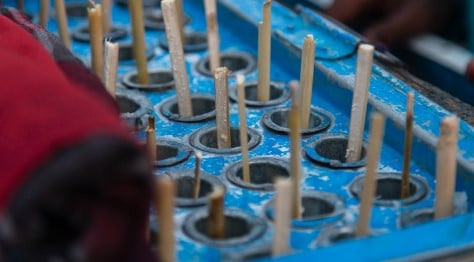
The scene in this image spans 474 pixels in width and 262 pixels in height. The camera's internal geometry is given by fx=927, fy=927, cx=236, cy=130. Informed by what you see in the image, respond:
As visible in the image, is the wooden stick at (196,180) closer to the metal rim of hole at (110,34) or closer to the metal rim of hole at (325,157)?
the metal rim of hole at (325,157)

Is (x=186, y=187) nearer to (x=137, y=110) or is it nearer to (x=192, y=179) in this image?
(x=192, y=179)

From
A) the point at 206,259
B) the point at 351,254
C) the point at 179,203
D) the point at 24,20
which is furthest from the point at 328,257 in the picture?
the point at 24,20

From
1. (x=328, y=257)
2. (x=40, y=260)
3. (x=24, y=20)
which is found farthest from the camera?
(x=24, y=20)

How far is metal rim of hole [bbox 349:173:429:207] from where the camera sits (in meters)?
1.28

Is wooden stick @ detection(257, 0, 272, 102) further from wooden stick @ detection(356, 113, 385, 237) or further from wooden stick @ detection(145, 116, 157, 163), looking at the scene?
wooden stick @ detection(356, 113, 385, 237)

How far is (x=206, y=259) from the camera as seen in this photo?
1163 millimetres

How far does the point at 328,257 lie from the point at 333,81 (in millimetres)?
610

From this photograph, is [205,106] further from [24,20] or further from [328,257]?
[328,257]

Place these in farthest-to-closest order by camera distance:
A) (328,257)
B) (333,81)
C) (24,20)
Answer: (333,81) → (24,20) → (328,257)

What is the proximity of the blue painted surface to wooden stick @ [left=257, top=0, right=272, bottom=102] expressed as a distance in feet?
0.15

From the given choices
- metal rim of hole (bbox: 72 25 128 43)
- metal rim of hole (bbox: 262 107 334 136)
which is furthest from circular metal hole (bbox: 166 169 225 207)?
metal rim of hole (bbox: 72 25 128 43)

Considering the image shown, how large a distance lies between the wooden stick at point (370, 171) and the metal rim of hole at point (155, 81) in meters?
0.65

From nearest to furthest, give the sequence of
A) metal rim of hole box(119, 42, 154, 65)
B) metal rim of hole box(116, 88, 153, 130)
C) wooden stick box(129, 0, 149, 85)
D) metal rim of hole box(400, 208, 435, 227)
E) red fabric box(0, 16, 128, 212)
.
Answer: red fabric box(0, 16, 128, 212) < metal rim of hole box(400, 208, 435, 227) < metal rim of hole box(116, 88, 153, 130) < wooden stick box(129, 0, 149, 85) < metal rim of hole box(119, 42, 154, 65)

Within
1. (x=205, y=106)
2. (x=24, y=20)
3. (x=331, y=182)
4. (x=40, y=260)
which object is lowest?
(x=40, y=260)
